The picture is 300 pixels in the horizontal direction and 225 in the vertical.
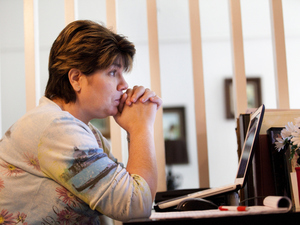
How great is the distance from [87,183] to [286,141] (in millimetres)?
647

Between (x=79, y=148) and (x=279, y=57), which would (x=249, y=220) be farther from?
(x=279, y=57)

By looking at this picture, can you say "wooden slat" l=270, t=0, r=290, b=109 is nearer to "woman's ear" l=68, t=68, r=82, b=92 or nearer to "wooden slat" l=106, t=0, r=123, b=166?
"wooden slat" l=106, t=0, r=123, b=166

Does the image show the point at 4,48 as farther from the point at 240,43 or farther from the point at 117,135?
the point at 240,43

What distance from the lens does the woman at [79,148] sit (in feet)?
3.03

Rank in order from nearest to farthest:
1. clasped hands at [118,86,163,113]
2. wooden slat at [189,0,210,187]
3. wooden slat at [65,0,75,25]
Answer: clasped hands at [118,86,163,113]
wooden slat at [189,0,210,187]
wooden slat at [65,0,75,25]

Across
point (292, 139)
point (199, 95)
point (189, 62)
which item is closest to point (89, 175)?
point (292, 139)

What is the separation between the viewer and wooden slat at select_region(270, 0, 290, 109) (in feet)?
5.70

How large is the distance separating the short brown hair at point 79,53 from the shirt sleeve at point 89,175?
26 cm

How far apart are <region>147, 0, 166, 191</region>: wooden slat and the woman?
44 cm

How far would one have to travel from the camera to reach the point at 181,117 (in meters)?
4.41

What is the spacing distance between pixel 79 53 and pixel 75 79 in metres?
0.10

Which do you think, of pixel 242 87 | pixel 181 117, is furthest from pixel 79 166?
pixel 181 117

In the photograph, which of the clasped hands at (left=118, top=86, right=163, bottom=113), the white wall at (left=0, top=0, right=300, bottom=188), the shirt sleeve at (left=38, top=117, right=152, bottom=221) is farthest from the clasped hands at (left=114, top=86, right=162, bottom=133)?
the white wall at (left=0, top=0, right=300, bottom=188)

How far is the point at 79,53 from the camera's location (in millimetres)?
1179
